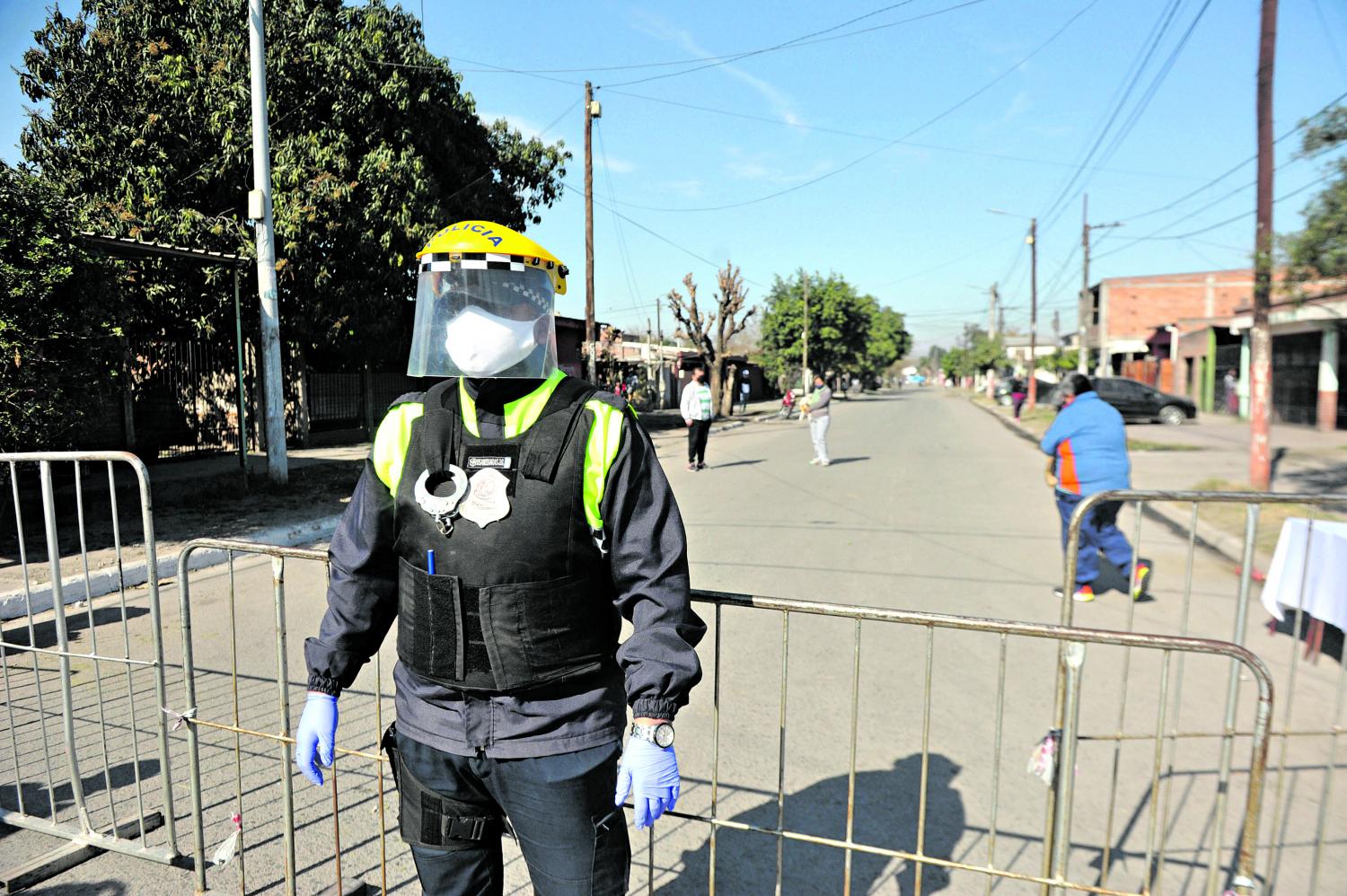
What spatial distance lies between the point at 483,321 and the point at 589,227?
19.5 m

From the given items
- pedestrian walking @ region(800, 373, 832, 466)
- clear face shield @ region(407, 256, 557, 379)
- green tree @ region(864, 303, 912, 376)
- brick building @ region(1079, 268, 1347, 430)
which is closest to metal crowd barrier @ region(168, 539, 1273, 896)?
clear face shield @ region(407, 256, 557, 379)

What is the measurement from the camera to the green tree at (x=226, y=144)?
13.7m

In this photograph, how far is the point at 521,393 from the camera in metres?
1.95

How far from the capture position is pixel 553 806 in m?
1.78

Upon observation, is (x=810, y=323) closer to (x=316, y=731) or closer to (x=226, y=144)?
(x=226, y=144)

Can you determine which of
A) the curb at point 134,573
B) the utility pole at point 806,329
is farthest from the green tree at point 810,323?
the curb at point 134,573

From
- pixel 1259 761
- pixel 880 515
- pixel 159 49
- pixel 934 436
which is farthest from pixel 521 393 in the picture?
pixel 934 436

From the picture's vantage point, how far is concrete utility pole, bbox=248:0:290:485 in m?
10.3

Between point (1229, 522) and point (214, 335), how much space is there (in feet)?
49.1

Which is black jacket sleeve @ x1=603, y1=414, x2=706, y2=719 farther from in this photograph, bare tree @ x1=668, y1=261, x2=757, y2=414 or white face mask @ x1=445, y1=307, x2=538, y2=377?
bare tree @ x1=668, y1=261, x2=757, y2=414

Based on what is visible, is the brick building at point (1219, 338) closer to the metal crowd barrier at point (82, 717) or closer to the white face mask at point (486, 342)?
the white face mask at point (486, 342)

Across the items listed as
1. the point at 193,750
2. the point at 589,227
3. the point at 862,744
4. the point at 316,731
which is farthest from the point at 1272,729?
the point at 589,227

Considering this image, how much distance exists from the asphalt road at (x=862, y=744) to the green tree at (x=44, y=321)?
180cm

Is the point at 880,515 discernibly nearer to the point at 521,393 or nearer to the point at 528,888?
the point at 528,888
